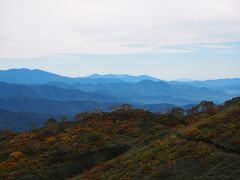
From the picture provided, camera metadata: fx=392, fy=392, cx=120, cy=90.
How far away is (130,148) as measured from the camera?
4019 centimetres

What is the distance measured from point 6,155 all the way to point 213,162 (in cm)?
2532

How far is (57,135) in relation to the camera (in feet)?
153

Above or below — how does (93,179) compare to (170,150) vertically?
below

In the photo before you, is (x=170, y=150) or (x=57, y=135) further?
(x=57, y=135)

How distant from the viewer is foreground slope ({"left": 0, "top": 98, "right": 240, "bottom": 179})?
86.3 feet

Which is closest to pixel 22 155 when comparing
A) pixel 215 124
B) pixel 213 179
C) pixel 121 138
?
pixel 121 138

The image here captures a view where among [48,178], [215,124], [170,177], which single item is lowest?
[48,178]

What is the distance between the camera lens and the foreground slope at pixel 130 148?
86.3 ft

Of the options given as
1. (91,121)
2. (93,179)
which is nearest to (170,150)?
(93,179)

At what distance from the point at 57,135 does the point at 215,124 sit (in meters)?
21.0

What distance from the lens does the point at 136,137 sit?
4456 cm

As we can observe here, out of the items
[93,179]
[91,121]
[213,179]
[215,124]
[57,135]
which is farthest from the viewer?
[91,121]

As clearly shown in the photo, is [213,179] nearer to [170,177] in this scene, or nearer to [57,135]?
[170,177]

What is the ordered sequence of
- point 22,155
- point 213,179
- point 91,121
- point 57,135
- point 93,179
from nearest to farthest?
point 213,179 → point 93,179 → point 22,155 → point 57,135 → point 91,121
